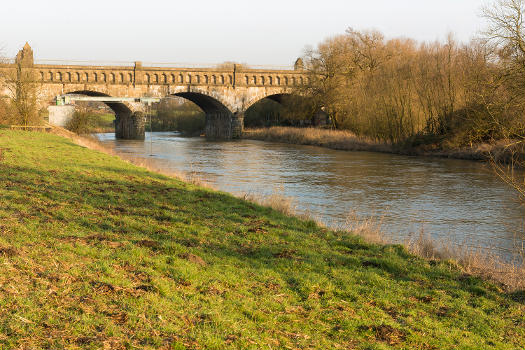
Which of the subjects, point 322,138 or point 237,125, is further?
point 237,125

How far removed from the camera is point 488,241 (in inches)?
578

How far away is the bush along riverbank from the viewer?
36.3 m

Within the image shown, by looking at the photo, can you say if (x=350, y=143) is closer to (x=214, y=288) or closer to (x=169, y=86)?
(x=169, y=86)

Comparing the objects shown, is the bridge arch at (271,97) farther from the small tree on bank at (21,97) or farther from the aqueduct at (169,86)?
the small tree on bank at (21,97)

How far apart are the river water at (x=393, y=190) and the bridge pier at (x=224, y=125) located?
99.6 feet

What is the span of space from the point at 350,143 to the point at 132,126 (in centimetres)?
2907

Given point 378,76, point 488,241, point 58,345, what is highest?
point 378,76

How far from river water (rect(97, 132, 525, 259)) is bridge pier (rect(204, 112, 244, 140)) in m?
30.4

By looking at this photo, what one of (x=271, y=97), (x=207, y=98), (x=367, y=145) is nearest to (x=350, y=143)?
(x=367, y=145)

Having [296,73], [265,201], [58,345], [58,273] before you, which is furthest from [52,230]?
[296,73]

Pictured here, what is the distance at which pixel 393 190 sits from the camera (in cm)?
2455

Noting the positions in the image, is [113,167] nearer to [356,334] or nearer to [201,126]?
[356,334]

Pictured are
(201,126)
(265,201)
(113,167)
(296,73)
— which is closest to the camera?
(265,201)

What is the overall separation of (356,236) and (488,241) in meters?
4.81
